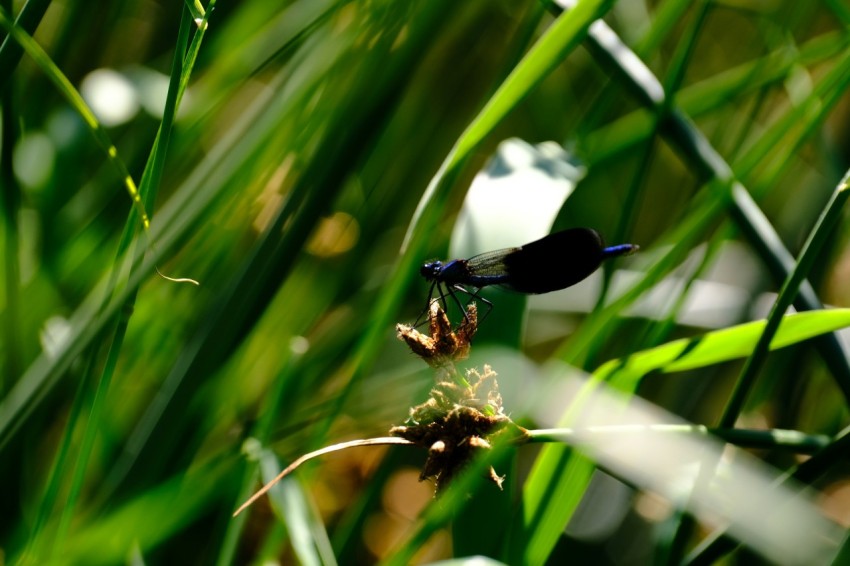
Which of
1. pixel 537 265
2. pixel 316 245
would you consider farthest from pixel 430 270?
pixel 316 245

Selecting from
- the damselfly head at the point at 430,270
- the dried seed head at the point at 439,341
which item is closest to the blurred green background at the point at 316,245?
the damselfly head at the point at 430,270

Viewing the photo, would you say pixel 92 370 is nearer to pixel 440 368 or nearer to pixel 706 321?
pixel 440 368

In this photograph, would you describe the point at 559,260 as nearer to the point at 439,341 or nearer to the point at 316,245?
the point at 439,341

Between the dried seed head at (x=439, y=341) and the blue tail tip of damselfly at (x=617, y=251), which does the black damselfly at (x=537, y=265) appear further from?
the dried seed head at (x=439, y=341)

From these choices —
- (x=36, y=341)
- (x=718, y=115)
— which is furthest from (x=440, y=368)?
(x=718, y=115)

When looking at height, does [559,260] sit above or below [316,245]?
above

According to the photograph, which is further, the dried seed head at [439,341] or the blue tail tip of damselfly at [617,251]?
the blue tail tip of damselfly at [617,251]

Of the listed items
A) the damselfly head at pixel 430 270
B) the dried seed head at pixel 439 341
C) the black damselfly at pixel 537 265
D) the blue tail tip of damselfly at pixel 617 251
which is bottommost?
the dried seed head at pixel 439 341

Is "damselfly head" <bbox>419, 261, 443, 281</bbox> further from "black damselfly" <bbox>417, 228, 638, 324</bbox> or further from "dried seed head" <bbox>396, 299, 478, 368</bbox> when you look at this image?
"dried seed head" <bbox>396, 299, 478, 368</bbox>

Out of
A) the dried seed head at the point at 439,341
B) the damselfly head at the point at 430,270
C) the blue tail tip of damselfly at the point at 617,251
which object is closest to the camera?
the dried seed head at the point at 439,341

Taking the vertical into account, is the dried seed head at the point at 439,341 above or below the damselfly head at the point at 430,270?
below
